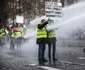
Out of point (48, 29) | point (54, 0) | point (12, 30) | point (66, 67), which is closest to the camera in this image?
point (66, 67)

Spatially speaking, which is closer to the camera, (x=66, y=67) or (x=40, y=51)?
(x=66, y=67)

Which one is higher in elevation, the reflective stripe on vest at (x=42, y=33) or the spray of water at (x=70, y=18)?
the spray of water at (x=70, y=18)

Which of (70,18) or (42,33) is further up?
(70,18)

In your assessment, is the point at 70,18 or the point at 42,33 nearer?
the point at 42,33

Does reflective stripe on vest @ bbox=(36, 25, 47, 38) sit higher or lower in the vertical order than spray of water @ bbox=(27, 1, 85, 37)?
lower

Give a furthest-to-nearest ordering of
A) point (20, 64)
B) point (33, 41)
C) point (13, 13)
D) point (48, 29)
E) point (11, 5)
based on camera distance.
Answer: point (11, 5)
point (13, 13)
point (33, 41)
point (48, 29)
point (20, 64)

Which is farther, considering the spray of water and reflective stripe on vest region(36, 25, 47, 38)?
the spray of water

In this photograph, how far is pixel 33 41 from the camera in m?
27.1

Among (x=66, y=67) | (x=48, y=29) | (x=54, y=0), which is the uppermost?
(x=54, y=0)

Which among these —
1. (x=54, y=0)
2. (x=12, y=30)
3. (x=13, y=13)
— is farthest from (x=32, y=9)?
(x=12, y=30)

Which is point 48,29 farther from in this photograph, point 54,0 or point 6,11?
point 6,11

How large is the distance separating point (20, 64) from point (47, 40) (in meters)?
1.88

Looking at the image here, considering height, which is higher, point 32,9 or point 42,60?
point 32,9

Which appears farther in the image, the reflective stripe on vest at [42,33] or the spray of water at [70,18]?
the spray of water at [70,18]
